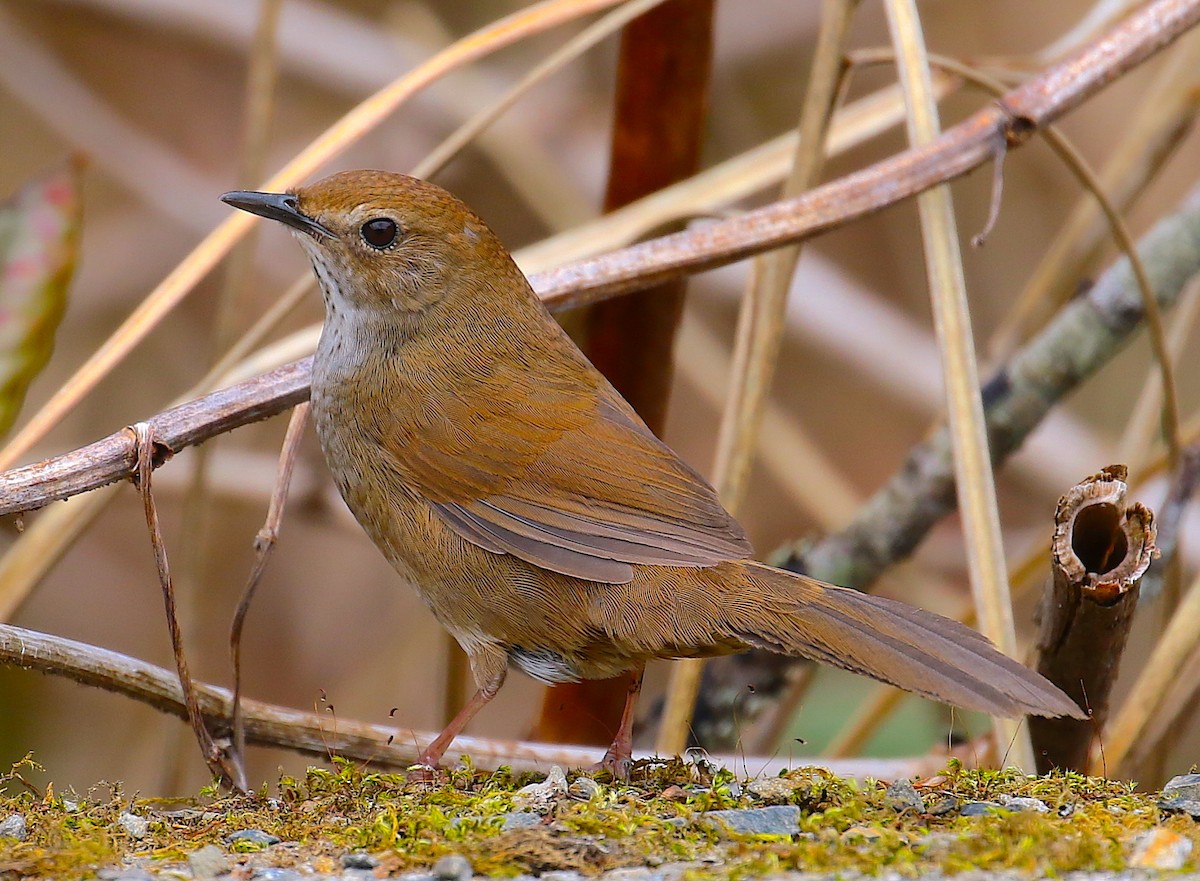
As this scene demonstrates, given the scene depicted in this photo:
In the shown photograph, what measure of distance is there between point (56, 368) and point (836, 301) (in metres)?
3.22

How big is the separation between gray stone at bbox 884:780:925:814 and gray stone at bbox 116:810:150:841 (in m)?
1.17

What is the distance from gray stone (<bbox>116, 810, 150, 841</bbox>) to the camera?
2107 mm

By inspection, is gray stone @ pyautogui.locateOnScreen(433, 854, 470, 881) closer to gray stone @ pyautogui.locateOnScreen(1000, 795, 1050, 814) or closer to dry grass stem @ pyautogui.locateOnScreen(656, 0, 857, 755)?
gray stone @ pyautogui.locateOnScreen(1000, 795, 1050, 814)

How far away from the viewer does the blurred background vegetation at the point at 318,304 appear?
5.22 metres

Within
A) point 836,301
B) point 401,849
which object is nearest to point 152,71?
point 836,301

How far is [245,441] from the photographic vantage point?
546cm

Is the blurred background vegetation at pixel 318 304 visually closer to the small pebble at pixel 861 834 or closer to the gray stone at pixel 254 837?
the gray stone at pixel 254 837

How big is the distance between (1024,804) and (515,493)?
1.14 meters

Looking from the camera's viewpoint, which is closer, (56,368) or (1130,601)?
(1130,601)

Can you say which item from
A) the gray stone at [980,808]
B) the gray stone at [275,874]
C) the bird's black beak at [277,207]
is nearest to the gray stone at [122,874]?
the gray stone at [275,874]

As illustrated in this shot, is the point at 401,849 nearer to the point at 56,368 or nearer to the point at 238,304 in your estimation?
the point at 238,304

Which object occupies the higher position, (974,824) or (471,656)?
(471,656)

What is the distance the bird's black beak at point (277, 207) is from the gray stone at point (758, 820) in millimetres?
1589

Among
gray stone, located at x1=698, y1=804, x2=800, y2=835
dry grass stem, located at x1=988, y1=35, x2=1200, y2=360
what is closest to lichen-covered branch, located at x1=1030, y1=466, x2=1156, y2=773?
gray stone, located at x1=698, y1=804, x2=800, y2=835
